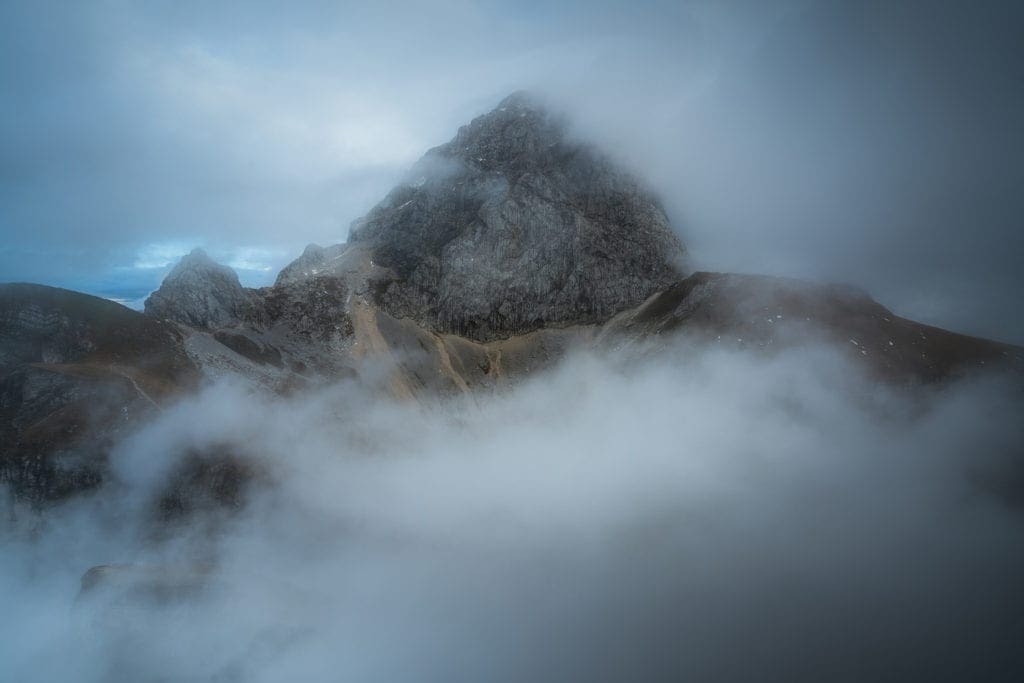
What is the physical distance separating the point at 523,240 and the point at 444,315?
31.0 m

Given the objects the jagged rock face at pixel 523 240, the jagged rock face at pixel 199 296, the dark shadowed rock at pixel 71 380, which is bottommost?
the dark shadowed rock at pixel 71 380

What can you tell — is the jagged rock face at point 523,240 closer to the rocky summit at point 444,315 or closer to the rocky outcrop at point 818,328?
the rocky summit at point 444,315

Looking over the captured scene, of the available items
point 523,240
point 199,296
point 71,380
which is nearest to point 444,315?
point 523,240

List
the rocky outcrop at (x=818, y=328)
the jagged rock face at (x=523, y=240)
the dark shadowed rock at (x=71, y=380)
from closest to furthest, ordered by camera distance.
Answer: the dark shadowed rock at (x=71, y=380), the rocky outcrop at (x=818, y=328), the jagged rock face at (x=523, y=240)

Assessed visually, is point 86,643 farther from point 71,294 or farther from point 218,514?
point 71,294

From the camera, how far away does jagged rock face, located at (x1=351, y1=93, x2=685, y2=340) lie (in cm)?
14075

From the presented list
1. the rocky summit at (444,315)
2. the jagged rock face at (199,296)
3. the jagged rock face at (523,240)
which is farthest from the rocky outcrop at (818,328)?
the jagged rock face at (199,296)

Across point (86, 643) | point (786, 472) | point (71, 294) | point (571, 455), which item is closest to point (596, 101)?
point (571, 455)

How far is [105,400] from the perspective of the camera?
8069cm

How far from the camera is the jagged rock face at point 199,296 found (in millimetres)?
105188

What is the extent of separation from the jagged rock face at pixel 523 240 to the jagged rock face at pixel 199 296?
1478 inches

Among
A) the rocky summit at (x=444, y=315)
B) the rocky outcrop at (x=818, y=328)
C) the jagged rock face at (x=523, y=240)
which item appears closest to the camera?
the rocky summit at (x=444, y=315)

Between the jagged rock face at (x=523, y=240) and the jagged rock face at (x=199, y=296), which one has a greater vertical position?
the jagged rock face at (x=523, y=240)

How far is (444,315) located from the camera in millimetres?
141500
